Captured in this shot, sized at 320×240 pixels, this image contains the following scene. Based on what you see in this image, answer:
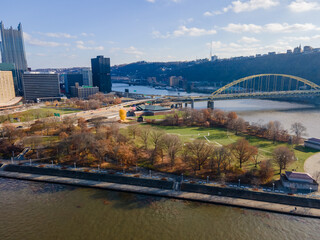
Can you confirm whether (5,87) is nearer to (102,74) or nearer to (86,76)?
(102,74)

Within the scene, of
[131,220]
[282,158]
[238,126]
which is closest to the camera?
[131,220]

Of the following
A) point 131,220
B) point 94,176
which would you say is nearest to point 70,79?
point 94,176

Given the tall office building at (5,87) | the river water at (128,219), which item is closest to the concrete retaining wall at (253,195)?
the river water at (128,219)

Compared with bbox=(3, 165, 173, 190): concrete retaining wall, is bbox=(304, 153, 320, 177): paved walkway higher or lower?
higher

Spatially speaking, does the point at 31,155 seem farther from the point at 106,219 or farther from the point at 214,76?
the point at 214,76

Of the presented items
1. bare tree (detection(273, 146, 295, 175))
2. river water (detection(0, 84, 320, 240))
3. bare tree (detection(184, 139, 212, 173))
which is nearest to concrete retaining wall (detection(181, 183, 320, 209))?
river water (detection(0, 84, 320, 240))

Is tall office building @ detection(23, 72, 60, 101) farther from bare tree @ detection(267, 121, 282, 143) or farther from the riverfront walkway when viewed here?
bare tree @ detection(267, 121, 282, 143)
